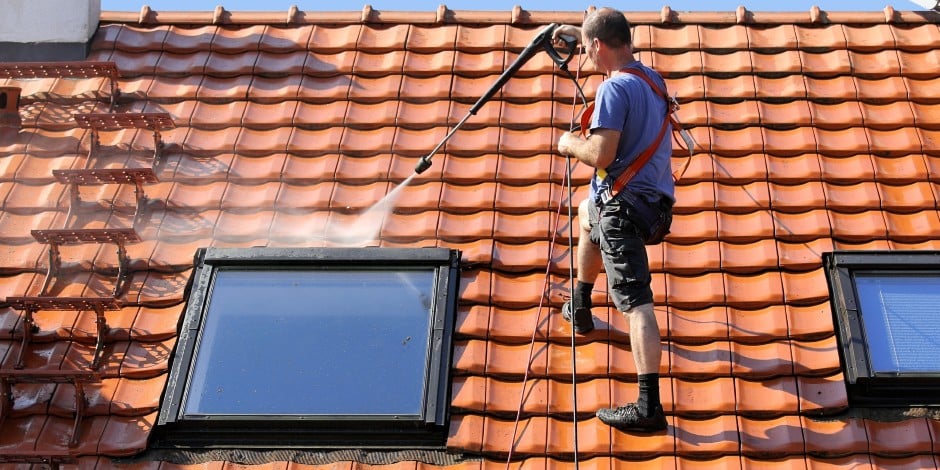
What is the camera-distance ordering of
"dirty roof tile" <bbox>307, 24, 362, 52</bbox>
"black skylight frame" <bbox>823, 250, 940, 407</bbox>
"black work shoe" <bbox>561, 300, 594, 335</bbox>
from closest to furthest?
1. "black skylight frame" <bbox>823, 250, 940, 407</bbox>
2. "black work shoe" <bbox>561, 300, 594, 335</bbox>
3. "dirty roof tile" <bbox>307, 24, 362, 52</bbox>

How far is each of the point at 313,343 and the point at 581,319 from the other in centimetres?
123

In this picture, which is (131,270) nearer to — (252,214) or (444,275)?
(252,214)

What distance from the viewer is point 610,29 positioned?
5805 millimetres

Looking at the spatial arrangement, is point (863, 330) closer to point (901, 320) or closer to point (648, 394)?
point (901, 320)

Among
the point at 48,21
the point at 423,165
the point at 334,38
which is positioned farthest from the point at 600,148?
the point at 48,21

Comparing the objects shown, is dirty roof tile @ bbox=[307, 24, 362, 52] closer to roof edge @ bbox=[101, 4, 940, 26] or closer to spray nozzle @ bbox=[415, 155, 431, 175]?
roof edge @ bbox=[101, 4, 940, 26]

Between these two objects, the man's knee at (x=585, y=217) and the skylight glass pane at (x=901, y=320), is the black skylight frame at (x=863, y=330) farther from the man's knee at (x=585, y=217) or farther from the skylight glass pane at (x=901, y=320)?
the man's knee at (x=585, y=217)

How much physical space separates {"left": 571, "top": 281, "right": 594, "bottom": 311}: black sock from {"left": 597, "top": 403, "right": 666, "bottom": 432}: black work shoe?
637mm

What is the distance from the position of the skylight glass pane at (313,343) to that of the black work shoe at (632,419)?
0.81m

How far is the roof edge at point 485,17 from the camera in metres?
8.31

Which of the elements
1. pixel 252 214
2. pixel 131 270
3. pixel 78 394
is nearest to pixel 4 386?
pixel 78 394

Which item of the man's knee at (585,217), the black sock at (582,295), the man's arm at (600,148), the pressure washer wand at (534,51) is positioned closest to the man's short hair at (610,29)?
the man's arm at (600,148)

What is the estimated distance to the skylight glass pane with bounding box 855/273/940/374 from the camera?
19.1ft

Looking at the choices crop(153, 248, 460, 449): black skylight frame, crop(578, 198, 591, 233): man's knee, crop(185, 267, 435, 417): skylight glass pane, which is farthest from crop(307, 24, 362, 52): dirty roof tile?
crop(578, 198, 591, 233): man's knee
